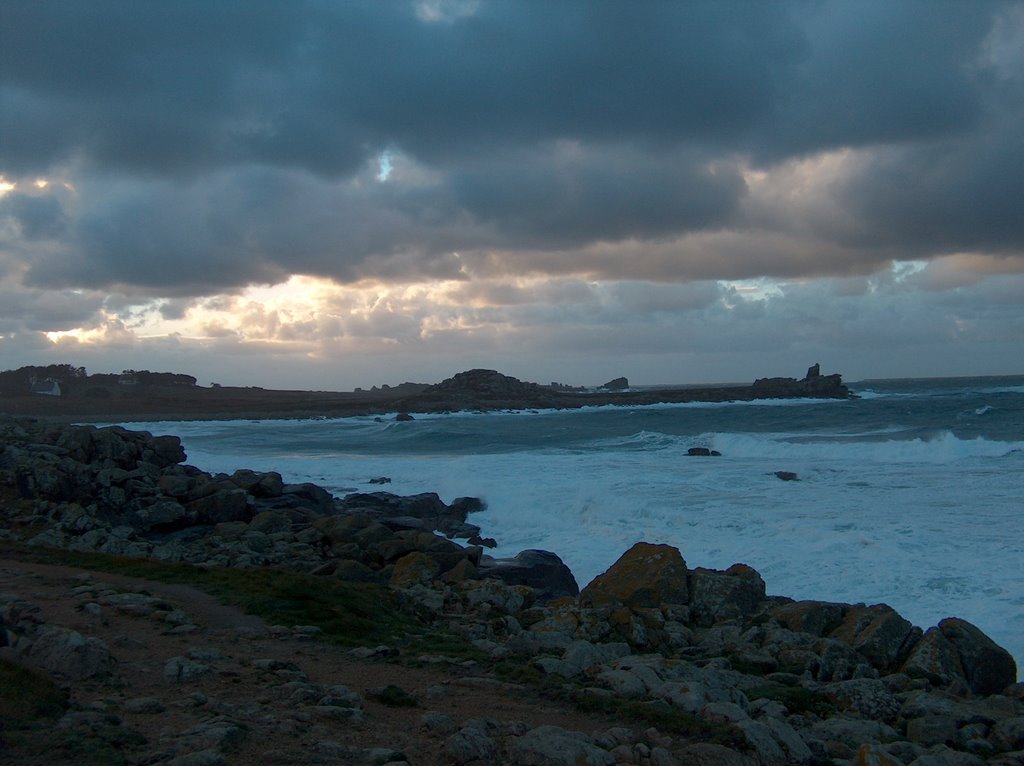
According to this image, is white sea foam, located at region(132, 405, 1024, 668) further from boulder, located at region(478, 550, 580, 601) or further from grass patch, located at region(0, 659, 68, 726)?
grass patch, located at region(0, 659, 68, 726)

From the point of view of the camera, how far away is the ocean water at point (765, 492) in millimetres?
14375

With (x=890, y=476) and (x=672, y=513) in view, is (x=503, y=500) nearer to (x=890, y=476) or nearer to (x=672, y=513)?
(x=672, y=513)

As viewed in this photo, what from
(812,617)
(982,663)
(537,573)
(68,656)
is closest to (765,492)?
(537,573)

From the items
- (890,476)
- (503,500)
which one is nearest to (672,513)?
(503,500)

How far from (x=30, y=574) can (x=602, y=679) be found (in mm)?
7127

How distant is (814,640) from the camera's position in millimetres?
9391

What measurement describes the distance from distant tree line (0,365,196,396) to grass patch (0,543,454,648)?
81770mm

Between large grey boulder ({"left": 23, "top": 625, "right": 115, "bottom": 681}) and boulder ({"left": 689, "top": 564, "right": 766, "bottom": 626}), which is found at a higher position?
large grey boulder ({"left": 23, "top": 625, "right": 115, "bottom": 681})

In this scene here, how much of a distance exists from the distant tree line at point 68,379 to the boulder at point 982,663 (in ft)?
292

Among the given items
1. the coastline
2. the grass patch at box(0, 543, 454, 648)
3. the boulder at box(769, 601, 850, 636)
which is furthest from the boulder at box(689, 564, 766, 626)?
the coastline

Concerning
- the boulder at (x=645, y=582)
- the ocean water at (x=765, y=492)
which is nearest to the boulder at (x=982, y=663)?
the ocean water at (x=765, y=492)

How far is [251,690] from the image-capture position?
20.1 ft

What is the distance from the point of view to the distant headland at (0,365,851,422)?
7406 centimetres

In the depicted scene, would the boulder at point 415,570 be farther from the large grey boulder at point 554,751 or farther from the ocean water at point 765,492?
the large grey boulder at point 554,751
